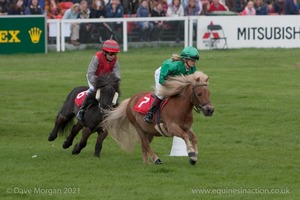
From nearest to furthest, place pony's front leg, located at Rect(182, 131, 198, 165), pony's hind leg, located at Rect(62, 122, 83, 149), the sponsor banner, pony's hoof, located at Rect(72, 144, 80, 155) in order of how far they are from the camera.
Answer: pony's front leg, located at Rect(182, 131, 198, 165), pony's hoof, located at Rect(72, 144, 80, 155), pony's hind leg, located at Rect(62, 122, 83, 149), the sponsor banner

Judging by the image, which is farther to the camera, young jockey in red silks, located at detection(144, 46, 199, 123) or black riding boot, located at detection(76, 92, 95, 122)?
black riding boot, located at detection(76, 92, 95, 122)

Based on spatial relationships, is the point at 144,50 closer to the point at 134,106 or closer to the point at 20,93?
the point at 20,93

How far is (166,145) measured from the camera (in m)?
15.3

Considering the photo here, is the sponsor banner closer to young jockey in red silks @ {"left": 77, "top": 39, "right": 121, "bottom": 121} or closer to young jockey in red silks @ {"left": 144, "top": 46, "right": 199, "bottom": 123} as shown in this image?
young jockey in red silks @ {"left": 77, "top": 39, "right": 121, "bottom": 121}

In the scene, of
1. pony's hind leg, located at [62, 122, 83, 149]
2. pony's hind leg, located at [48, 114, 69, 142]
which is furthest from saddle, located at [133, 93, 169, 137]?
pony's hind leg, located at [48, 114, 69, 142]

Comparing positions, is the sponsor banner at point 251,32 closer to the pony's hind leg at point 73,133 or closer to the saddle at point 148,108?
the pony's hind leg at point 73,133

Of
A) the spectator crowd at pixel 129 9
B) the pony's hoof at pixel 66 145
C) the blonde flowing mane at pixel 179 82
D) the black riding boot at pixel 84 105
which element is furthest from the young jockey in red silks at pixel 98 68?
the spectator crowd at pixel 129 9

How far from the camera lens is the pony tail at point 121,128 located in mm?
13281

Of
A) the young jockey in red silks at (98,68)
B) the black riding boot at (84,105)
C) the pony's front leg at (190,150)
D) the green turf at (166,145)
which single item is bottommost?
the green turf at (166,145)

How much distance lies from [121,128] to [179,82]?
1496mm

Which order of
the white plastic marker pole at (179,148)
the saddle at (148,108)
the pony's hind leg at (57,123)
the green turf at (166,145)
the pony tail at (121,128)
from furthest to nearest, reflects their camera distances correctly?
1. the pony's hind leg at (57,123)
2. the white plastic marker pole at (179,148)
3. the pony tail at (121,128)
4. the saddle at (148,108)
5. the green turf at (166,145)

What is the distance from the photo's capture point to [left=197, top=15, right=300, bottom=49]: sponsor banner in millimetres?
32469

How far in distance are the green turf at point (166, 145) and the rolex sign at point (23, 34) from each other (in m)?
1.50

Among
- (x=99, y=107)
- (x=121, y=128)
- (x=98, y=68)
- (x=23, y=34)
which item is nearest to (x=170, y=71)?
(x=121, y=128)
